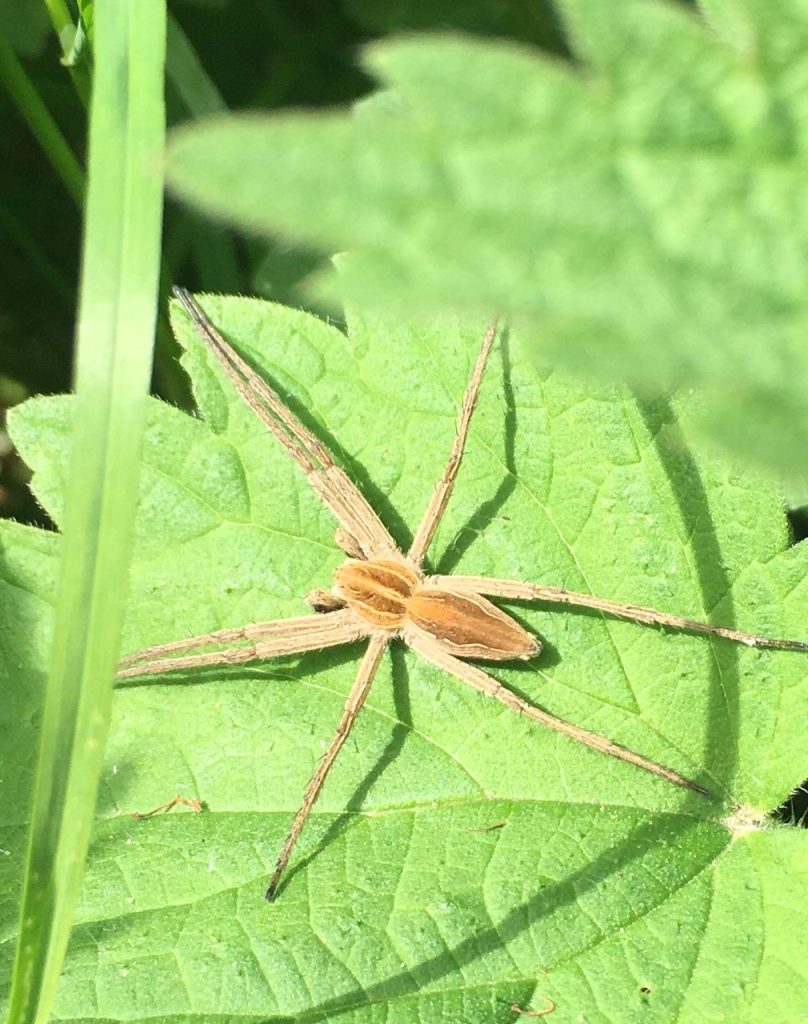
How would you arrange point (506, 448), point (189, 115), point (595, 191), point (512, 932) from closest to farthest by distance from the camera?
point (595, 191) → point (512, 932) → point (506, 448) → point (189, 115)

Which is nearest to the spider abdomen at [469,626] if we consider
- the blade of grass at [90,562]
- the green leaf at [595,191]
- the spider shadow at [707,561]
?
the spider shadow at [707,561]

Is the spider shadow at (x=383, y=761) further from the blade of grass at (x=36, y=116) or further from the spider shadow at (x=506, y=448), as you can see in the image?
the blade of grass at (x=36, y=116)

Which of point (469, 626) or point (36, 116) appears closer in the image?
Result: point (469, 626)

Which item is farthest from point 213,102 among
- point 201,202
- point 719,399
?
point 719,399

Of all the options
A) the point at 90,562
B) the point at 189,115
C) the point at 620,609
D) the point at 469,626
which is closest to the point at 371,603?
the point at 469,626

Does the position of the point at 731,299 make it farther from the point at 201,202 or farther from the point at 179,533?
the point at 179,533

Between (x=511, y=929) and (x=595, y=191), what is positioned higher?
(x=595, y=191)

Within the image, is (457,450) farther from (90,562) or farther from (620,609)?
(90,562)

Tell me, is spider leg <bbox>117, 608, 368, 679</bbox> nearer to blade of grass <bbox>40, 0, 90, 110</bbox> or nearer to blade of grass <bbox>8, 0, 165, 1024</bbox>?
blade of grass <bbox>8, 0, 165, 1024</bbox>
